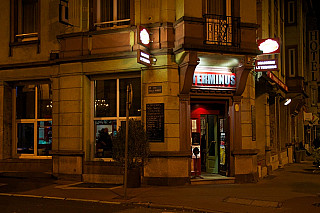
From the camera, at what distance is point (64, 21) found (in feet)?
45.4

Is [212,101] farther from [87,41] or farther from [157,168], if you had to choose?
[87,41]

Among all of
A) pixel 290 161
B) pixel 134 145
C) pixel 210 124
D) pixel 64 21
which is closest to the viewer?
pixel 134 145

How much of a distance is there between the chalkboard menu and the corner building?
8cm

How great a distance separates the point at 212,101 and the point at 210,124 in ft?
6.23

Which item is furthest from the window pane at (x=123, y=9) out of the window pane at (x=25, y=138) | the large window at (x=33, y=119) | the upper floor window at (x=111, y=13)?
the window pane at (x=25, y=138)

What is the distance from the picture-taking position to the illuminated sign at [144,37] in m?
12.5

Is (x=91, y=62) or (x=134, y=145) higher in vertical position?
(x=91, y=62)

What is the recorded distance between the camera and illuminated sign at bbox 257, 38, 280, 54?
591 inches

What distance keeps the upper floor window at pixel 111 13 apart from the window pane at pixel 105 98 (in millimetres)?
2251

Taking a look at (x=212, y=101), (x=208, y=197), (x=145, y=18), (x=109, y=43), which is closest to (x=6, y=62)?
(x=109, y=43)

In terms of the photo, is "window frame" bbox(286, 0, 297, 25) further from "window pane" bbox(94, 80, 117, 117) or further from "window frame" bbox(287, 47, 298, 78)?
"window pane" bbox(94, 80, 117, 117)

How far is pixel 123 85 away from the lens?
14.3m

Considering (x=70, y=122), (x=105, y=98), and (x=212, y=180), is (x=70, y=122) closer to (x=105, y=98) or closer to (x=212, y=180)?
(x=105, y=98)

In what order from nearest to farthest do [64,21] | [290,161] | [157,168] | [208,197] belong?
1. [208,197]
2. [157,168]
3. [64,21]
4. [290,161]
